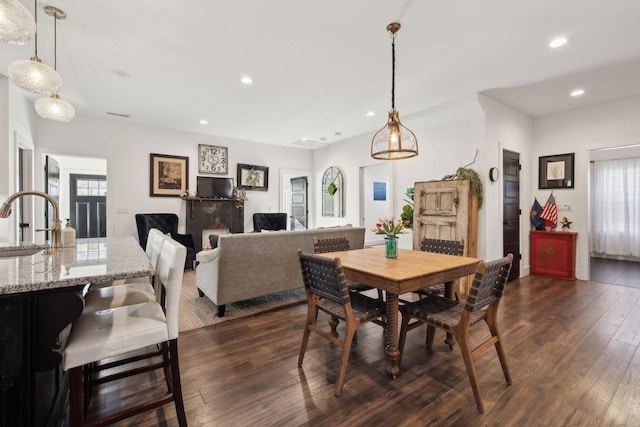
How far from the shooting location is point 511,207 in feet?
15.2

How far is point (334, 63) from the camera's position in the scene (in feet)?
10.3

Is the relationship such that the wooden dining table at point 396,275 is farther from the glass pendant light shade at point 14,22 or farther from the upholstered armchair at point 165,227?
the upholstered armchair at point 165,227

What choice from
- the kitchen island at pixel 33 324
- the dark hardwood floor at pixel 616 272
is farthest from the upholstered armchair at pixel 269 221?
the dark hardwood floor at pixel 616 272

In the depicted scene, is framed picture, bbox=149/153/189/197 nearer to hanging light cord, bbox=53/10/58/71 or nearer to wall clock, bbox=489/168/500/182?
hanging light cord, bbox=53/10/58/71

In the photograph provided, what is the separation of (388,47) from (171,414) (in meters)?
3.34

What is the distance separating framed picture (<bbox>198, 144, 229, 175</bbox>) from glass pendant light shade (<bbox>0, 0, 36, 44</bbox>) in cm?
466

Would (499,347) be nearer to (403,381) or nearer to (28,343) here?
(403,381)

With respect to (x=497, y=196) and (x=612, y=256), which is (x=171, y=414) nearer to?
(x=497, y=196)

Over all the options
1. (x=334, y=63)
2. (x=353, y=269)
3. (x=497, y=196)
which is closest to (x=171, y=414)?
(x=353, y=269)

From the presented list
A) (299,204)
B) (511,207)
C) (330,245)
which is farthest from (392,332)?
(299,204)

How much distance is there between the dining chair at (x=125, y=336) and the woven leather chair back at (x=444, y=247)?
2.40 m

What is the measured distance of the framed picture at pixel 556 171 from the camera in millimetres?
4684

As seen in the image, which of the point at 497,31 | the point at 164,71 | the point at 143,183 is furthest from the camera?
the point at 143,183

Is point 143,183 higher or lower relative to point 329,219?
higher
